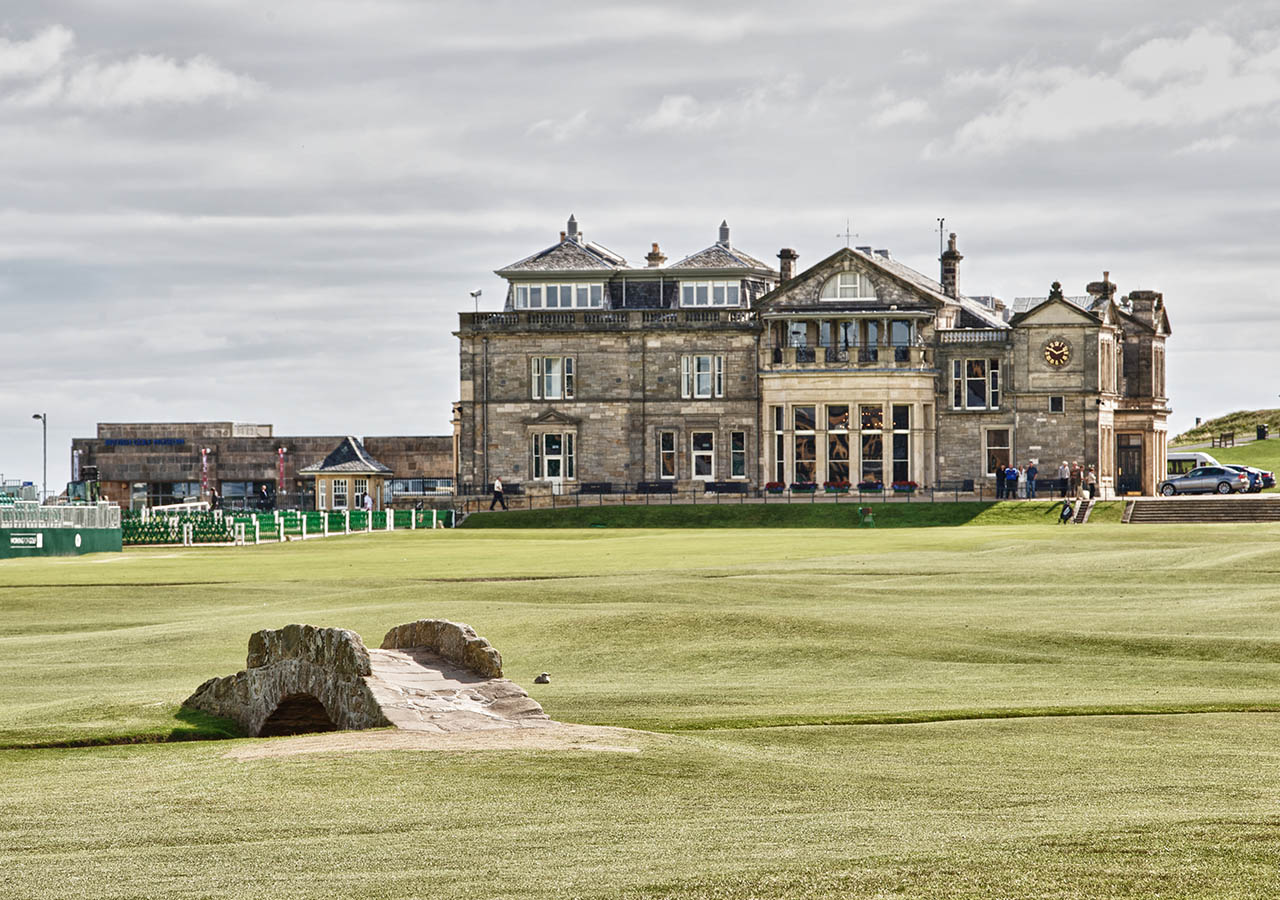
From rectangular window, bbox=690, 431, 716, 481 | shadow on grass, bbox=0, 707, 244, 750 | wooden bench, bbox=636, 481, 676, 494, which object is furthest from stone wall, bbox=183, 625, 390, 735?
rectangular window, bbox=690, 431, 716, 481

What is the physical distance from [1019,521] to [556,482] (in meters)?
25.6

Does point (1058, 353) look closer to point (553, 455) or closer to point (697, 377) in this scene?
point (697, 377)

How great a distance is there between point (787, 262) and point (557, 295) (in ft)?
40.1

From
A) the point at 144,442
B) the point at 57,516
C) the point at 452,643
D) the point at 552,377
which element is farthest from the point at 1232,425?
the point at 452,643

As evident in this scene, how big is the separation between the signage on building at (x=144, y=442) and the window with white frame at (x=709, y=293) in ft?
115

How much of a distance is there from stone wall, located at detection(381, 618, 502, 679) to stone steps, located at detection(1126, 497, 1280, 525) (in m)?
51.4

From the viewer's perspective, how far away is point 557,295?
92125mm

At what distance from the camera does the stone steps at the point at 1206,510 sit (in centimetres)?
6638

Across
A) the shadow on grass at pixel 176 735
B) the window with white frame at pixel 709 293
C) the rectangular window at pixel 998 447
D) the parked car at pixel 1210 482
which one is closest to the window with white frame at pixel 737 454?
the window with white frame at pixel 709 293

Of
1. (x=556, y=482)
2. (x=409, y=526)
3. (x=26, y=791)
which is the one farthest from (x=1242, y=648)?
(x=556, y=482)

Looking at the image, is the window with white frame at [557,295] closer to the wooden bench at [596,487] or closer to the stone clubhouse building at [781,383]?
the stone clubhouse building at [781,383]

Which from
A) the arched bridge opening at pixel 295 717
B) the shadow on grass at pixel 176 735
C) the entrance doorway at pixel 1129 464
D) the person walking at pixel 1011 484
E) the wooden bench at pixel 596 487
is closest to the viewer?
the shadow on grass at pixel 176 735

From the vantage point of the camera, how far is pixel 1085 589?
3459 cm

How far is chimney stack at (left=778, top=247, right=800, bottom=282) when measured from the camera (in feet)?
308
